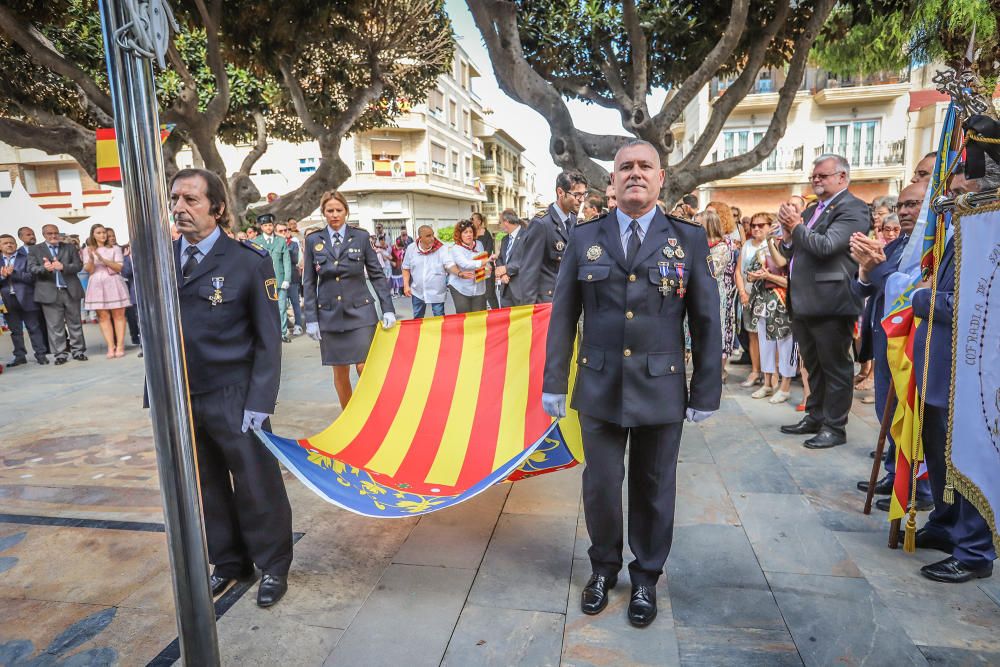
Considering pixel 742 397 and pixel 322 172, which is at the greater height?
pixel 322 172

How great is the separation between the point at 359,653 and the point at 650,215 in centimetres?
206

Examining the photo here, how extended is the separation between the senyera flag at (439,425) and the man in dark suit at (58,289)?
7202mm

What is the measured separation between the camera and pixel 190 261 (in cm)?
265

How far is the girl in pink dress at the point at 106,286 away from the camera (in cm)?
901

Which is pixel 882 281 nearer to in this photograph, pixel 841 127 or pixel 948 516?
pixel 948 516

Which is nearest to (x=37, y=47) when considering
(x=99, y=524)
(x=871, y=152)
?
(x=99, y=524)

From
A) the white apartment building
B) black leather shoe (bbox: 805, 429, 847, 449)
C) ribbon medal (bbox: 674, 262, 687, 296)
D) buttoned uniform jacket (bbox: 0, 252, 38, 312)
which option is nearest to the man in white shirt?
buttoned uniform jacket (bbox: 0, 252, 38, 312)

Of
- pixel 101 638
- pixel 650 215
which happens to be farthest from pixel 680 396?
pixel 101 638

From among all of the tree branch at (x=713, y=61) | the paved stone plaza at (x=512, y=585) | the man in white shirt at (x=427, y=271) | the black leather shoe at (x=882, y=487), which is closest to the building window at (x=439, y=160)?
the man in white shirt at (x=427, y=271)

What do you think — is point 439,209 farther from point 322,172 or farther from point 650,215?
point 650,215

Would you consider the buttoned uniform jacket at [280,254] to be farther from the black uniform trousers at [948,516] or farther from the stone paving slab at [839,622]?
the black uniform trousers at [948,516]

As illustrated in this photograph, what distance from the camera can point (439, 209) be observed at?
40.1m

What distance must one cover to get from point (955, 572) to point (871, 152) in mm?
28333

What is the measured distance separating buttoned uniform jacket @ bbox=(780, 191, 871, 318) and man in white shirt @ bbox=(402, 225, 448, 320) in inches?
223
